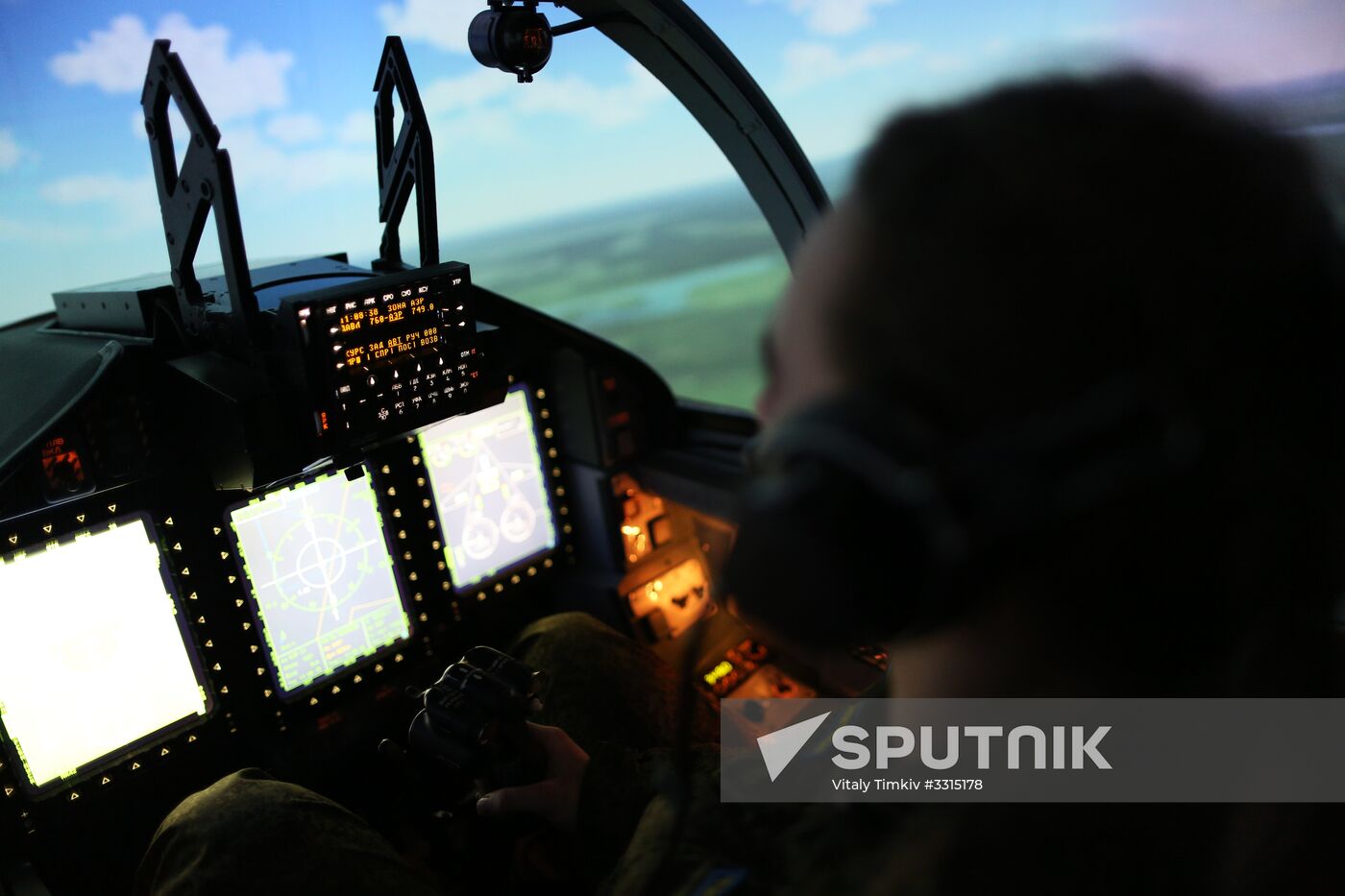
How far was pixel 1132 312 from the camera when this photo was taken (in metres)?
0.47

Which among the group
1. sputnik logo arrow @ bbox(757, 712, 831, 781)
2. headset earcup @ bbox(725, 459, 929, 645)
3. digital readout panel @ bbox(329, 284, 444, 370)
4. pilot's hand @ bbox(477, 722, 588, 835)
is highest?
digital readout panel @ bbox(329, 284, 444, 370)

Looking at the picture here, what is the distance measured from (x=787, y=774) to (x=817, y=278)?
23.3 inches

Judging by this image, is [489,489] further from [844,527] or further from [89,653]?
[844,527]

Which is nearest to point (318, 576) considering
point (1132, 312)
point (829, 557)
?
point (829, 557)

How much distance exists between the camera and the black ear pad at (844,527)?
1.63 ft

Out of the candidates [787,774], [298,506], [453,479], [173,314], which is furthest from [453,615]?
[787,774]

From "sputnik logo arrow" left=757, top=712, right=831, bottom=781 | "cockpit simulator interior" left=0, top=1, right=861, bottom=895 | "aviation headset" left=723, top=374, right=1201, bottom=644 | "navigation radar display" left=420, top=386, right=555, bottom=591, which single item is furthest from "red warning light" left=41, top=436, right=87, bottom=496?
"aviation headset" left=723, top=374, right=1201, bottom=644

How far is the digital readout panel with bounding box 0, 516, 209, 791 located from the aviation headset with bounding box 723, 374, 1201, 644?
5.26ft

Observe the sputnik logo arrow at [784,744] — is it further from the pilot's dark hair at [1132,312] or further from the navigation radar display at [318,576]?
the navigation radar display at [318,576]

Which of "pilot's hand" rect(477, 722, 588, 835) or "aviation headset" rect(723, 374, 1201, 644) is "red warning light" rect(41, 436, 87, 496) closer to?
"pilot's hand" rect(477, 722, 588, 835)

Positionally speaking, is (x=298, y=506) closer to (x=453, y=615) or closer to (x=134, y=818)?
(x=453, y=615)

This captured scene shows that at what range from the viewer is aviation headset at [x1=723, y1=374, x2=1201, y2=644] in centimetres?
47

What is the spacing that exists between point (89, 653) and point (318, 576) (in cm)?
45

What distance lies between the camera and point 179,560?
1821 mm
